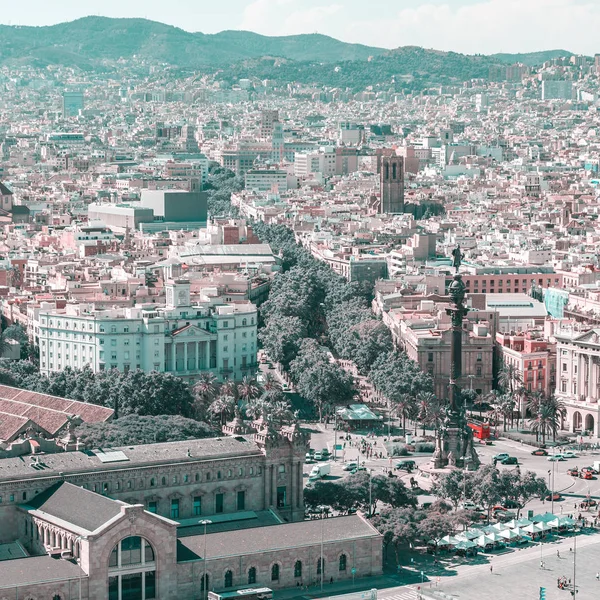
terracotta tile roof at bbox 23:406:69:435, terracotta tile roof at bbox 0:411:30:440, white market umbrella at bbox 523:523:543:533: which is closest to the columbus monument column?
white market umbrella at bbox 523:523:543:533

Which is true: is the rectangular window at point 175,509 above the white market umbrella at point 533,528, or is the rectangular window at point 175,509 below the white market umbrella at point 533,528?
above

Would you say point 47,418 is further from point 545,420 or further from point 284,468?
point 545,420

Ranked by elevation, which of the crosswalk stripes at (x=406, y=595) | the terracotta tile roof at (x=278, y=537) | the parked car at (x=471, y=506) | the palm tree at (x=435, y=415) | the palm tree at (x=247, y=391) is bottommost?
the crosswalk stripes at (x=406, y=595)

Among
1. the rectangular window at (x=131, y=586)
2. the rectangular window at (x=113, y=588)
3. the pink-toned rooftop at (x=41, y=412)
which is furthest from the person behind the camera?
the pink-toned rooftop at (x=41, y=412)

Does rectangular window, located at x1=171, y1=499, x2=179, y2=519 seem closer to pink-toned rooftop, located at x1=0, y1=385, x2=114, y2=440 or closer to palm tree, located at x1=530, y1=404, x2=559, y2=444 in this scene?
pink-toned rooftop, located at x1=0, y1=385, x2=114, y2=440

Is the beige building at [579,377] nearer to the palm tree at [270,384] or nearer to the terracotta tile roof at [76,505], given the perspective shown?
the palm tree at [270,384]

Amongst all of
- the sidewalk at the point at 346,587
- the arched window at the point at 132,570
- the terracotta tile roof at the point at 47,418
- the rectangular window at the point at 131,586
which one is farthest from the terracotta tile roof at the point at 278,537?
the terracotta tile roof at the point at 47,418
